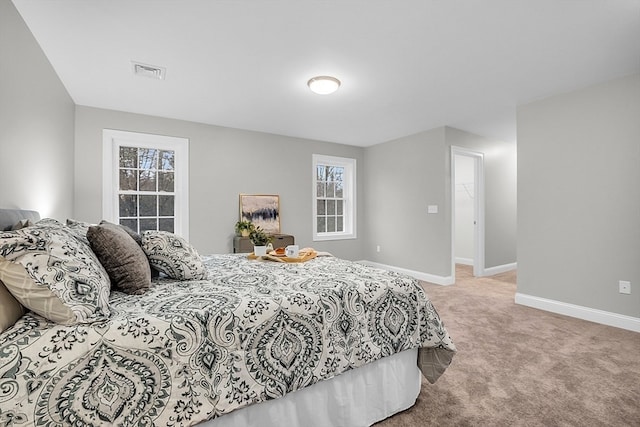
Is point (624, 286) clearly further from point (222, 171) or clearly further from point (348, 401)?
point (222, 171)

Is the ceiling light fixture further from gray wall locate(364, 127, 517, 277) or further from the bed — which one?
gray wall locate(364, 127, 517, 277)

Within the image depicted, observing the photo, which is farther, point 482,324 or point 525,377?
point 482,324

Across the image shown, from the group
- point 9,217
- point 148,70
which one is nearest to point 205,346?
point 9,217

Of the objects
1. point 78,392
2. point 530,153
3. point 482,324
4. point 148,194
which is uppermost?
point 530,153

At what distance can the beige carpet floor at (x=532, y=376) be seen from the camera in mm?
1651

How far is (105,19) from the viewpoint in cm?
209

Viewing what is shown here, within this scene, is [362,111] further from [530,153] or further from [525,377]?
[525,377]

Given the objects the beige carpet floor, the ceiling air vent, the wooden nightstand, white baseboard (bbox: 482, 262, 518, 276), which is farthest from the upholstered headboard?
white baseboard (bbox: 482, 262, 518, 276)

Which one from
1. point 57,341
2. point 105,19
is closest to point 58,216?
point 105,19

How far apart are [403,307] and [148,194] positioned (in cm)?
383

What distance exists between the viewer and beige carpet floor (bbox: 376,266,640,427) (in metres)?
1.65

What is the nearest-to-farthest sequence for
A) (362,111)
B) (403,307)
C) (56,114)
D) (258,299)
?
(258,299) → (403,307) → (56,114) → (362,111)

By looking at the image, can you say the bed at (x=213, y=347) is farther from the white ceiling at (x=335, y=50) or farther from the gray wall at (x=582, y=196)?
the gray wall at (x=582, y=196)

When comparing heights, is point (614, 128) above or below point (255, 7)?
below
